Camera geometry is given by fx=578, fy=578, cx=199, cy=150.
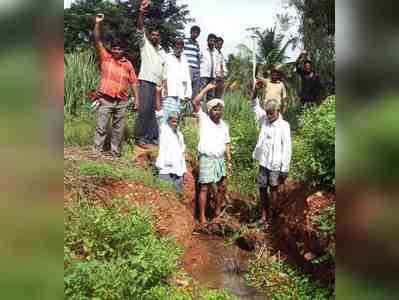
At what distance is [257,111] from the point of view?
3.60 meters

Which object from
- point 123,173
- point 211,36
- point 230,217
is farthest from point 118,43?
point 230,217

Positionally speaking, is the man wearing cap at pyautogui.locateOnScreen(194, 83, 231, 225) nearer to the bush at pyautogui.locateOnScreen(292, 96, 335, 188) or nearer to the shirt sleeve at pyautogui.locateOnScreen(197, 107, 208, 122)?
the shirt sleeve at pyautogui.locateOnScreen(197, 107, 208, 122)

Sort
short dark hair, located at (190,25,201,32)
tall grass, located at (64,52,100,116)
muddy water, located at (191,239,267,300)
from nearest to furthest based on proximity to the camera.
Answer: tall grass, located at (64,52,100,116), short dark hair, located at (190,25,201,32), muddy water, located at (191,239,267,300)

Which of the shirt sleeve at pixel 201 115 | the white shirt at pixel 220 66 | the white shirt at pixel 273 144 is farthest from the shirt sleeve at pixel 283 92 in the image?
the shirt sleeve at pixel 201 115

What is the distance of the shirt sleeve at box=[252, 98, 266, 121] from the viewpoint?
11.8 ft

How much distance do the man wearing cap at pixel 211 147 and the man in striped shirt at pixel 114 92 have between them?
0.44 m

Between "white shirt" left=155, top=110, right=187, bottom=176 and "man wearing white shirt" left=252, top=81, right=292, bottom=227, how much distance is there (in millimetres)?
478

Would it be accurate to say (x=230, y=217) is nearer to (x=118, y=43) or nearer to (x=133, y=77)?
(x=133, y=77)

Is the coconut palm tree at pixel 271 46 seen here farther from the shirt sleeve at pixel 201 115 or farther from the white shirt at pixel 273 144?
the shirt sleeve at pixel 201 115

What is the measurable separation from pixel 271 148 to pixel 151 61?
3.05ft

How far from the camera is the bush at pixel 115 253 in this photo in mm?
3109

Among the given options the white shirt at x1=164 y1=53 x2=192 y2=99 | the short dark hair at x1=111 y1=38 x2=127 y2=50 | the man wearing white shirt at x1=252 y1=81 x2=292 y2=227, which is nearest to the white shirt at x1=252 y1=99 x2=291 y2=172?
the man wearing white shirt at x1=252 y1=81 x2=292 y2=227
